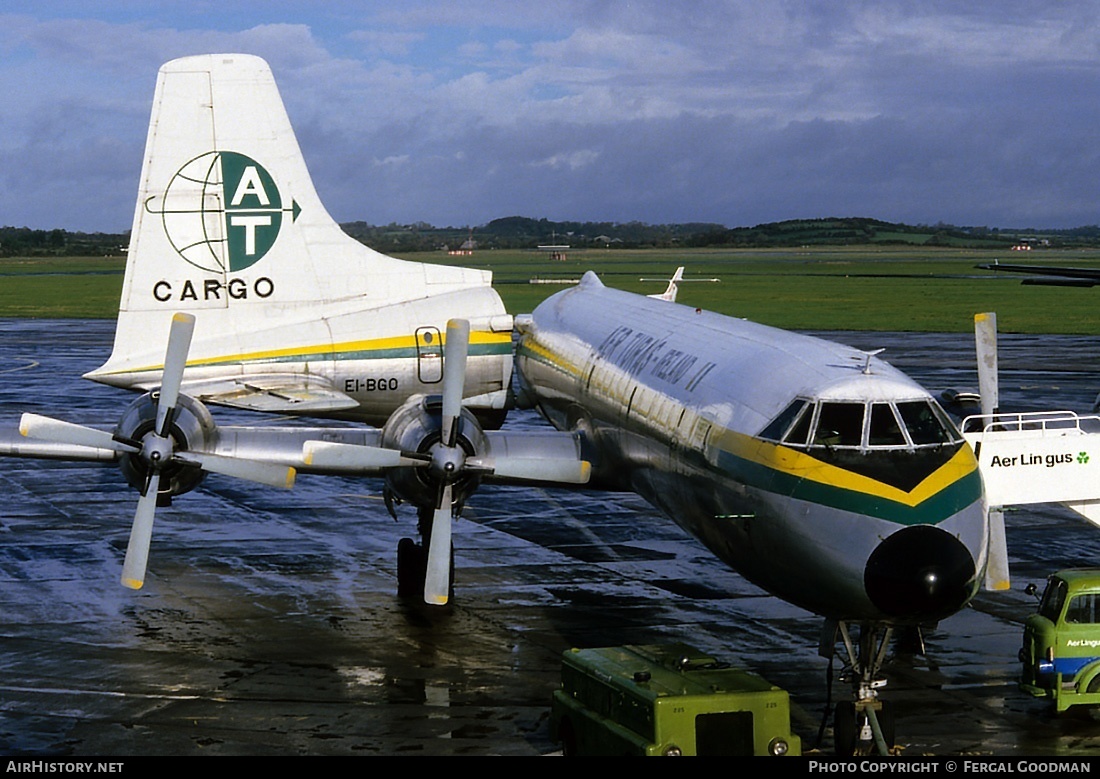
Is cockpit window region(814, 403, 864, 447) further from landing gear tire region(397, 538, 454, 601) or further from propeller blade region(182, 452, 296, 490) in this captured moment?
landing gear tire region(397, 538, 454, 601)

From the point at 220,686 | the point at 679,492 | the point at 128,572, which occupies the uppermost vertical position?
the point at 679,492

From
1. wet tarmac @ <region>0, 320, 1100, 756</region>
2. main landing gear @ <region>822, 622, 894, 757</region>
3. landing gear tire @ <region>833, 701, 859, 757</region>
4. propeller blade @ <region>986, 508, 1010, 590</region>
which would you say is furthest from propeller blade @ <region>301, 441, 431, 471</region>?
propeller blade @ <region>986, 508, 1010, 590</region>

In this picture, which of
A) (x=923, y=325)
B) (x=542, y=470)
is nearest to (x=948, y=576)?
(x=542, y=470)

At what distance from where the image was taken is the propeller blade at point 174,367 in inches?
774

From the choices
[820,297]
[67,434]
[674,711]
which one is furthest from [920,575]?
[820,297]

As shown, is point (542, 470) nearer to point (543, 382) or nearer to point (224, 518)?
point (543, 382)

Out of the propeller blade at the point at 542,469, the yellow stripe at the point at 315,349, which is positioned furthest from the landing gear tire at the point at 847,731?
the yellow stripe at the point at 315,349

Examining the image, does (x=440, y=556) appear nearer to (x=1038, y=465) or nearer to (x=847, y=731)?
(x=847, y=731)

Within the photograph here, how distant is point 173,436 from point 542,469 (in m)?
5.23

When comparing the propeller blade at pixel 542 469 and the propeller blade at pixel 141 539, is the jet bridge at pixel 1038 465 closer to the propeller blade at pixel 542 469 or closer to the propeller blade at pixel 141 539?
the propeller blade at pixel 542 469

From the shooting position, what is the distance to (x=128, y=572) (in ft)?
62.9

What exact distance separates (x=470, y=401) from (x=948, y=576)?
16.5 meters

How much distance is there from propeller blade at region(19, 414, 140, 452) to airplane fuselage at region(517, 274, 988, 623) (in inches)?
290

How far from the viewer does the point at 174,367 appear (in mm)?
20234
